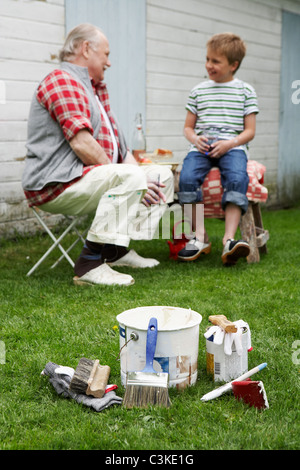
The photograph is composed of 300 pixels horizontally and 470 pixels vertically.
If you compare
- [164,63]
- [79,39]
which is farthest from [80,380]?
[164,63]

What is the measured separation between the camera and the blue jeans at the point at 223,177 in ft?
12.9

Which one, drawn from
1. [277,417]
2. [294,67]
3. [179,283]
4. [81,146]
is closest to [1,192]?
[81,146]

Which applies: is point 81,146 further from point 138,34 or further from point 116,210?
point 138,34

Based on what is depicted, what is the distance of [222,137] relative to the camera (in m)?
4.11

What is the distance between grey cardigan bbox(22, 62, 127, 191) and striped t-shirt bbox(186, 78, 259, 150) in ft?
3.58

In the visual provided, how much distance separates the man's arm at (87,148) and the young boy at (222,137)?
2.64ft

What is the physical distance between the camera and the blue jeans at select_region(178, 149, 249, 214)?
393cm

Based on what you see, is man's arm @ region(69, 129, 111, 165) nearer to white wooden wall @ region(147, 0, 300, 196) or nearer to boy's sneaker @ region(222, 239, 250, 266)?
boy's sneaker @ region(222, 239, 250, 266)

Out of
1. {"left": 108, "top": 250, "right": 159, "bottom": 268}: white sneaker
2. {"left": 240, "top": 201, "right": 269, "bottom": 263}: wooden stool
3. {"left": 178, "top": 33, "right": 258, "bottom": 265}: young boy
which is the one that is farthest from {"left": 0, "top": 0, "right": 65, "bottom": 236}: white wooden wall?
{"left": 240, "top": 201, "right": 269, "bottom": 263}: wooden stool

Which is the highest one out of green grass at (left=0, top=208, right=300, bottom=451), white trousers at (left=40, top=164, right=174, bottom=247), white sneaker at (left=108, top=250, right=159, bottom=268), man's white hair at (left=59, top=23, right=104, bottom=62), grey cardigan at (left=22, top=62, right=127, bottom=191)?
man's white hair at (left=59, top=23, right=104, bottom=62)

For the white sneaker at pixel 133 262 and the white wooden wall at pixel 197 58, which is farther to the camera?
the white wooden wall at pixel 197 58

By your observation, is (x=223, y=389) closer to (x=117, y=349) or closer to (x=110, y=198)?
(x=117, y=349)

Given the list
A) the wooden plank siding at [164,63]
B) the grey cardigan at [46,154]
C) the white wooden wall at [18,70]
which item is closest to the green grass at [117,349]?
the grey cardigan at [46,154]

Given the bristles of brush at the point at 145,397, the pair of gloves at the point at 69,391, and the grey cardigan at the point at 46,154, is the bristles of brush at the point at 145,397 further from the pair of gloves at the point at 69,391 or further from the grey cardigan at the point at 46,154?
the grey cardigan at the point at 46,154
